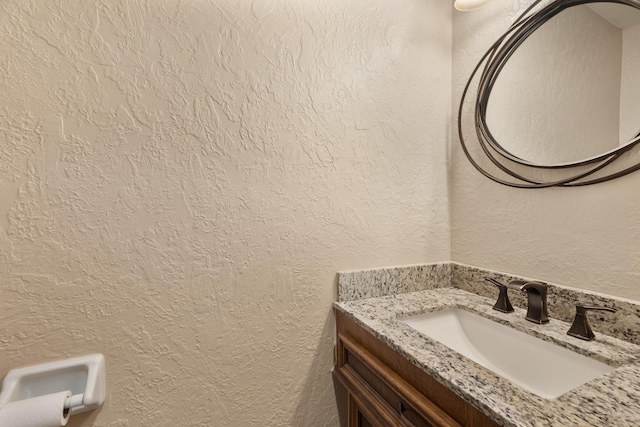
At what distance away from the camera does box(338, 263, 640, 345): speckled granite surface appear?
0.69 metres

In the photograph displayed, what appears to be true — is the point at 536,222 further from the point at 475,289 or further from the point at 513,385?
the point at 513,385

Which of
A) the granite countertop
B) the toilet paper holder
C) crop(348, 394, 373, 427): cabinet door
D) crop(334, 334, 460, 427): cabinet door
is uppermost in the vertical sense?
the granite countertop

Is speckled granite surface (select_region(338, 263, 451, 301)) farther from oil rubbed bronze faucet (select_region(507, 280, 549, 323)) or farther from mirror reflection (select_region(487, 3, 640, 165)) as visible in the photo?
mirror reflection (select_region(487, 3, 640, 165))

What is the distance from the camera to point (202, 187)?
0.80 m

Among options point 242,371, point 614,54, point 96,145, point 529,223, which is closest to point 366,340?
point 242,371

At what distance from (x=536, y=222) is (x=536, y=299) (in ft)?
0.79

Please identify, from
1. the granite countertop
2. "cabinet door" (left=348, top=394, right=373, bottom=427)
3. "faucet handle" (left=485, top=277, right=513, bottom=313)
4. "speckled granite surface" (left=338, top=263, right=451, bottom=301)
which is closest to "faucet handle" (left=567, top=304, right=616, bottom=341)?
the granite countertop

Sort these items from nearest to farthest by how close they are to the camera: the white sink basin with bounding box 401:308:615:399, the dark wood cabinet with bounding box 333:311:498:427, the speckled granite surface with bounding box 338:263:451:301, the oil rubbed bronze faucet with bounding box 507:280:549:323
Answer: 1. the dark wood cabinet with bounding box 333:311:498:427
2. the white sink basin with bounding box 401:308:615:399
3. the oil rubbed bronze faucet with bounding box 507:280:549:323
4. the speckled granite surface with bounding box 338:263:451:301

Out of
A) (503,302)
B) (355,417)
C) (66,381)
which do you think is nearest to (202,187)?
(66,381)

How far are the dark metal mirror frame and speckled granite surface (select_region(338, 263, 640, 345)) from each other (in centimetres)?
31

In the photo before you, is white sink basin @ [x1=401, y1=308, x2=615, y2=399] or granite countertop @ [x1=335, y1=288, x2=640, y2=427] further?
white sink basin @ [x1=401, y1=308, x2=615, y2=399]

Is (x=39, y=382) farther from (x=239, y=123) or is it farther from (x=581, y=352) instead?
(x=581, y=352)

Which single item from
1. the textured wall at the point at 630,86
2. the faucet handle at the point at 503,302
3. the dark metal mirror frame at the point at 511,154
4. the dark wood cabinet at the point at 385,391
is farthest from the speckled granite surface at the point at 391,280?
the textured wall at the point at 630,86

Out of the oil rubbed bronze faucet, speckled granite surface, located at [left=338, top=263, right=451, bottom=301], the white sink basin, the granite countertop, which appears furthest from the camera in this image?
speckled granite surface, located at [left=338, top=263, right=451, bottom=301]
